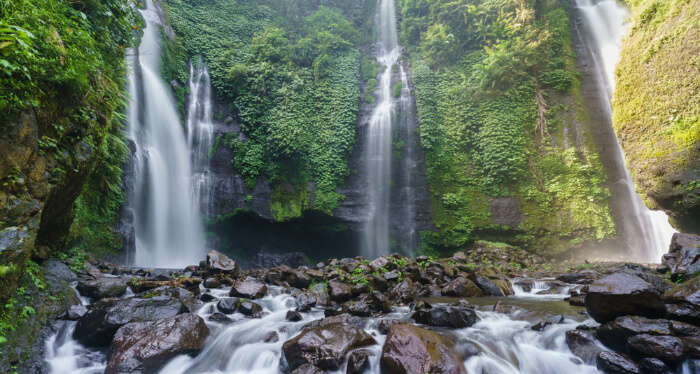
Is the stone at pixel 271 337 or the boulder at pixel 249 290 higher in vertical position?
→ the boulder at pixel 249 290

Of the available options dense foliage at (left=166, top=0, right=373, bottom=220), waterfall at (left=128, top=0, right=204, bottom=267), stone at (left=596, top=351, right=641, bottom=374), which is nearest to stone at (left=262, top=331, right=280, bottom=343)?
stone at (left=596, top=351, right=641, bottom=374)

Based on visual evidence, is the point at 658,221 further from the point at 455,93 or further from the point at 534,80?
the point at 455,93

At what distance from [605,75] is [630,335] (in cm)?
1374

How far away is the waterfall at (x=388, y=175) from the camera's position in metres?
12.4

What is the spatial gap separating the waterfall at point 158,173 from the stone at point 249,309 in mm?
5795

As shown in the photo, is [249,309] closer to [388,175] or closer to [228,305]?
[228,305]

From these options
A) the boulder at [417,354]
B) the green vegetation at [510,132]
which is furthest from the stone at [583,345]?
the green vegetation at [510,132]

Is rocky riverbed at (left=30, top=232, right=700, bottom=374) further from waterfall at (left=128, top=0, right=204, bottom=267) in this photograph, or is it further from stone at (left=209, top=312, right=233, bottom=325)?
waterfall at (left=128, top=0, right=204, bottom=267)

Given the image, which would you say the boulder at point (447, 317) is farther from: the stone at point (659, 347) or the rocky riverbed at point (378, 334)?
the stone at point (659, 347)

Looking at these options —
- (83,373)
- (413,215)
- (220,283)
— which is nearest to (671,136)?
(413,215)

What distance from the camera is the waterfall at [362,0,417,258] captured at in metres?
12.4

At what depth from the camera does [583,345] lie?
318 cm

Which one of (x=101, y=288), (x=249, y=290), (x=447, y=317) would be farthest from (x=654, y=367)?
(x=101, y=288)

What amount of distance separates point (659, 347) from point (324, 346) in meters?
3.20
